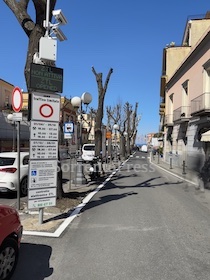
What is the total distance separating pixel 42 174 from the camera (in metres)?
6.84

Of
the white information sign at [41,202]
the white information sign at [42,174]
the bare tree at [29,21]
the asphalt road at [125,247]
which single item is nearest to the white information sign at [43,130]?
the white information sign at [42,174]

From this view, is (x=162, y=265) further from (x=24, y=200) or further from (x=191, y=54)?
(x=191, y=54)

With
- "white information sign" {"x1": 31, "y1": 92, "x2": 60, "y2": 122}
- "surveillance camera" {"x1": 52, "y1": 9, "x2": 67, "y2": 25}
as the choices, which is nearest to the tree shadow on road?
"white information sign" {"x1": 31, "y1": 92, "x2": 60, "y2": 122}

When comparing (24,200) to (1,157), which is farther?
(1,157)

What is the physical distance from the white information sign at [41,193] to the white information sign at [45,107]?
5.02 ft

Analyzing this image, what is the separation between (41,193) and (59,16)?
4.15 metres

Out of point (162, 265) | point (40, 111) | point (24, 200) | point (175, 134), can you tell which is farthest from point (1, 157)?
point (175, 134)

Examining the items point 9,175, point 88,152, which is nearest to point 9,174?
point 9,175

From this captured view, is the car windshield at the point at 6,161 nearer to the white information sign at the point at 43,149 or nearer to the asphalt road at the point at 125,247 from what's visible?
the asphalt road at the point at 125,247

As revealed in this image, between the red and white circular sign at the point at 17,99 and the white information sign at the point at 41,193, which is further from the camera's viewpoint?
the red and white circular sign at the point at 17,99

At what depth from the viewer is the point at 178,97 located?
32.5 meters

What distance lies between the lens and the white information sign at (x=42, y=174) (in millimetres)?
6656

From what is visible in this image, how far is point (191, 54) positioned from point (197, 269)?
23.9 meters

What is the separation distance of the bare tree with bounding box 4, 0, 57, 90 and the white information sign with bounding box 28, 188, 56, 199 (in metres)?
3.25
